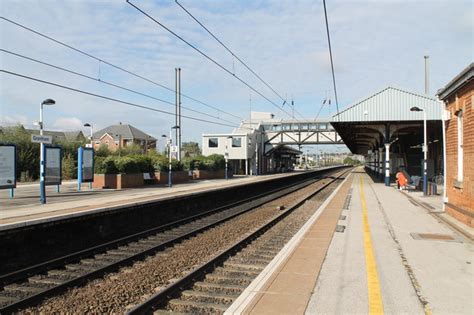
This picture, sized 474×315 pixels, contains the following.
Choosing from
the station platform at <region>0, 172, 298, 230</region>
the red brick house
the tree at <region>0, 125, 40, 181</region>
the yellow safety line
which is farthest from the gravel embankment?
the red brick house

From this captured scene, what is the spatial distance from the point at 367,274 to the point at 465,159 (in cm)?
695

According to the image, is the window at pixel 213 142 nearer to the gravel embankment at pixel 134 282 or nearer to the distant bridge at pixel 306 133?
the distant bridge at pixel 306 133

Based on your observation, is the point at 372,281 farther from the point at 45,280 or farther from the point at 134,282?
the point at 45,280

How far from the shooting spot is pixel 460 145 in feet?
43.1

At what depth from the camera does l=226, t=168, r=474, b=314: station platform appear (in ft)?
17.9

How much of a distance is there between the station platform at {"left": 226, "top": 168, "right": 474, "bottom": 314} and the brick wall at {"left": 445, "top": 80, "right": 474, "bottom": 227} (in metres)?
0.96

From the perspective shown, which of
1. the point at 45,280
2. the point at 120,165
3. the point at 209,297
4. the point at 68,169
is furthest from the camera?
the point at 68,169

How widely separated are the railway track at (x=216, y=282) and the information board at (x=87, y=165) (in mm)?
17543

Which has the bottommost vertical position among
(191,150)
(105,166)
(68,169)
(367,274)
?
(367,274)

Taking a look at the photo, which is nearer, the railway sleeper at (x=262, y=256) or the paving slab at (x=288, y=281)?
the paving slab at (x=288, y=281)

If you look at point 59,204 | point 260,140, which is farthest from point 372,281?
point 260,140

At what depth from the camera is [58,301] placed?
645 centimetres

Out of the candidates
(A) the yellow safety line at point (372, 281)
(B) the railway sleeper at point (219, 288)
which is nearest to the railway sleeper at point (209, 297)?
(B) the railway sleeper at point (219, 288)

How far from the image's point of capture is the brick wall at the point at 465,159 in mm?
11547
